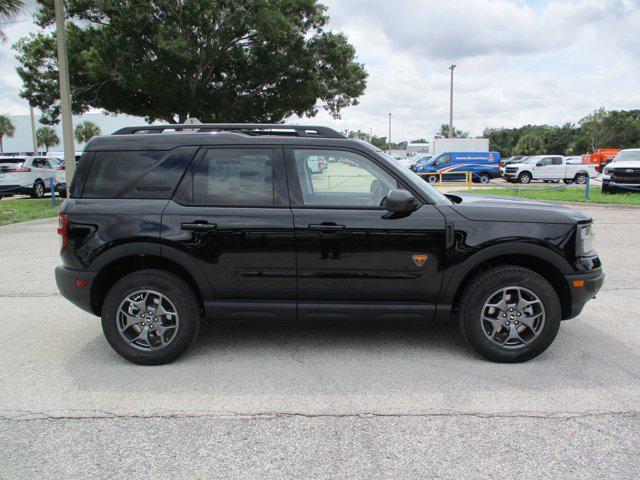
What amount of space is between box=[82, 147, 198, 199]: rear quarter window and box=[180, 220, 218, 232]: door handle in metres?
0.32

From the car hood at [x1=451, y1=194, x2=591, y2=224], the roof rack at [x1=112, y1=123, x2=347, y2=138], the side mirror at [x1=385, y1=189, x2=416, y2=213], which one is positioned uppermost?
the roof rack at [x1=112, y1=123, x2=347, y2=138]

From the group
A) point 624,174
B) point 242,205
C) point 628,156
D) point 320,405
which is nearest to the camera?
point 320,405

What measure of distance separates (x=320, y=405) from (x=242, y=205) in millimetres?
1631

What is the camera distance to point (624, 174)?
18.0 meters

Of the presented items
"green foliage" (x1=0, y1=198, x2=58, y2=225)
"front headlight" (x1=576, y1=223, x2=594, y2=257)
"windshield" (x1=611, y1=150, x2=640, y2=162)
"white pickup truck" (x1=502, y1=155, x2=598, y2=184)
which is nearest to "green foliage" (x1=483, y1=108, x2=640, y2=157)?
"white pickup truck" (x1=502, y1=155, x2=598, y2=184)

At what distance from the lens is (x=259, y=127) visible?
4.19 meters

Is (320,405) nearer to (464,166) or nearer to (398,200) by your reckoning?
(398,200)

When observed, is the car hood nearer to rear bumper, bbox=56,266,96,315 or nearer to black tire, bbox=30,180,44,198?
rear bumper, bbox=56,266,96,315

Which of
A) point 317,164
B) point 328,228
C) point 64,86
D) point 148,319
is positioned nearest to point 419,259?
point 328,228

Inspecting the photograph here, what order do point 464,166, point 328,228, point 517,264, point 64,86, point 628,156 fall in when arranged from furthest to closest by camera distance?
1. point 464,166
2. point 628,156
3. point 64,86
4. point 517,264
5. point 328,228

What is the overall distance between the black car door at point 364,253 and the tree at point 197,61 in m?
17.1

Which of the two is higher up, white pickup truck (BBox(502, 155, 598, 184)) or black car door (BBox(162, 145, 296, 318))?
white pickup truck (BBox(502, 155, 598, 184))

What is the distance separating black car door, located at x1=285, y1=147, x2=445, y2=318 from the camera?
12.5 feet

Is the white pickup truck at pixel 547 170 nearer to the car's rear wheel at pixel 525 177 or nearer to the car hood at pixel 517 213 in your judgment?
the car's rear wheel at pixel 525 177
